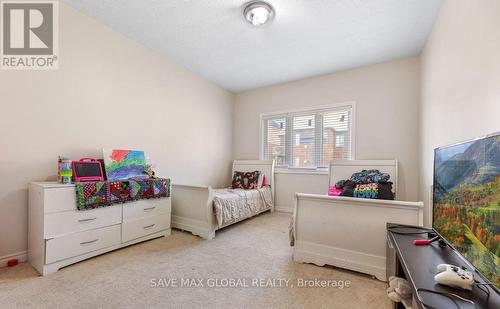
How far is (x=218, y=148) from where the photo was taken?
4.48m

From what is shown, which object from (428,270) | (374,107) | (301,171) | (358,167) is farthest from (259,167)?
(428,270)

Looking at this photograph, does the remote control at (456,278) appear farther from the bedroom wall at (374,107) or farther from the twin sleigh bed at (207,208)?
the bedroom wall at (374,107)

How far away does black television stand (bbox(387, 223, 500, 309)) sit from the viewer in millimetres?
825

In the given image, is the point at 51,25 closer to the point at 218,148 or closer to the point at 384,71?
the point at 218,148

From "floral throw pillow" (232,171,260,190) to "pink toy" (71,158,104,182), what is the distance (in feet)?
7.35

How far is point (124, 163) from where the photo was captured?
2.64m

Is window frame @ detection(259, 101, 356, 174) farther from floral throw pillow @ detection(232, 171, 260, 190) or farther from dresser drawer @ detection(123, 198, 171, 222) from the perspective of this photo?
dresser drawer @ detection(123, 198, 171, 222)

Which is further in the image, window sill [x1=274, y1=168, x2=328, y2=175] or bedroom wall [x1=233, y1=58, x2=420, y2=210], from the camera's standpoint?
window sill [x1=274, y1=168, x2=328, y2=175]

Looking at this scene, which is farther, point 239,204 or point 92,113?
point 239,204

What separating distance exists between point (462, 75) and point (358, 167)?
1.88 metres

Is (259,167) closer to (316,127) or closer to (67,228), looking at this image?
Answer: (316,127)

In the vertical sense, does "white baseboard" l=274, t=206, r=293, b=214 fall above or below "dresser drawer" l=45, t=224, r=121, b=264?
below

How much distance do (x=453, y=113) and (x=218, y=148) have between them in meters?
3.55

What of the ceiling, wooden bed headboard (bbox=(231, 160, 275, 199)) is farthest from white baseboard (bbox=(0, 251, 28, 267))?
wooden bed headboard (bbox=(231, 160, 275, 199))
